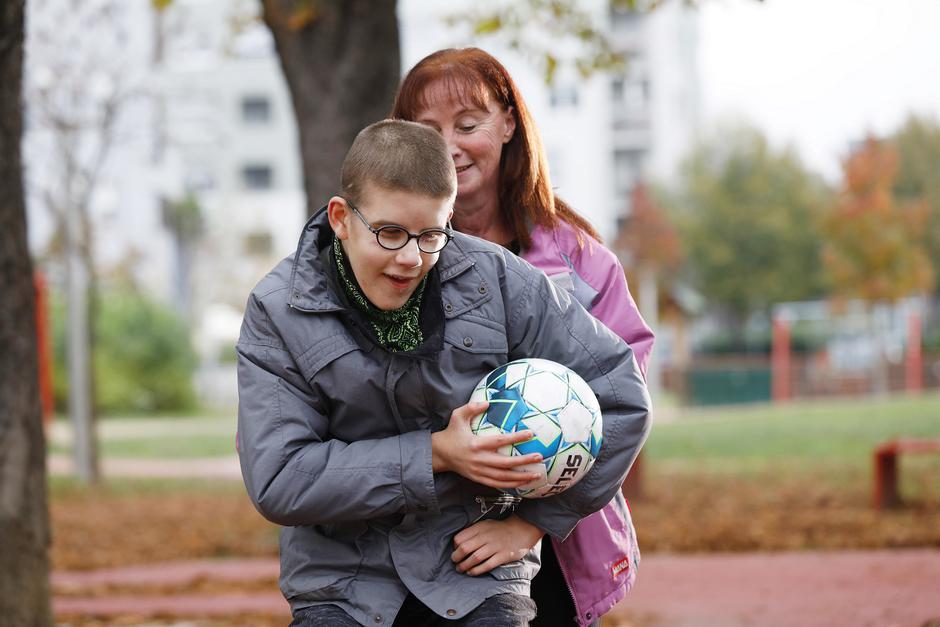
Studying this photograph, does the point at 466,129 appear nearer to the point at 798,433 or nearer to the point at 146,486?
the point at 146,486

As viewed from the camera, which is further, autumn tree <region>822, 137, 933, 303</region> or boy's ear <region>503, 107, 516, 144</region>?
autumn tree <region>822, 137, 933, 303</region>

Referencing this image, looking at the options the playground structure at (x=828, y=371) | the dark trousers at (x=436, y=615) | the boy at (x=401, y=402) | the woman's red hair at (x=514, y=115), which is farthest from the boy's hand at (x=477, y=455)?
the playground structure at (x=828, y=371)

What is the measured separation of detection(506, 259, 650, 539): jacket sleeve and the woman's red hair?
45 centimetres

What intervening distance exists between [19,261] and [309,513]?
3.48 meters

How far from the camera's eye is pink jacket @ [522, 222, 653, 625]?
10.8ft

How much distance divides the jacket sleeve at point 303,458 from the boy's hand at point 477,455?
40mm

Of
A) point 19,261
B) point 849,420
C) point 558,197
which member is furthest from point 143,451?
point 558,197

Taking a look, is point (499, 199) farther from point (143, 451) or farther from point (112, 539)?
point (143, 451)

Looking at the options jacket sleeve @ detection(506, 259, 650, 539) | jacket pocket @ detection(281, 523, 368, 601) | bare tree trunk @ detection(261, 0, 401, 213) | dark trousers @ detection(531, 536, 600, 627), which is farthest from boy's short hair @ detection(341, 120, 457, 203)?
bare tree trunk @ detection(261, 0, 401, 213)

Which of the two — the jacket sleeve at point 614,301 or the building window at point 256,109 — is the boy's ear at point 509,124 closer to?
the jacket sleeve at point 614,301

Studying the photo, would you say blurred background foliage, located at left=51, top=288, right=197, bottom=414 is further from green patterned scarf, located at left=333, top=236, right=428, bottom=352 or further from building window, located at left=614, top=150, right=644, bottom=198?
building window, located at left=614, top=150, right=644, bottom=198

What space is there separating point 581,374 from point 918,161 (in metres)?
59.7

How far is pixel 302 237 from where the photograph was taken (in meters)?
3.13

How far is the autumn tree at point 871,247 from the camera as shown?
35.6 m
